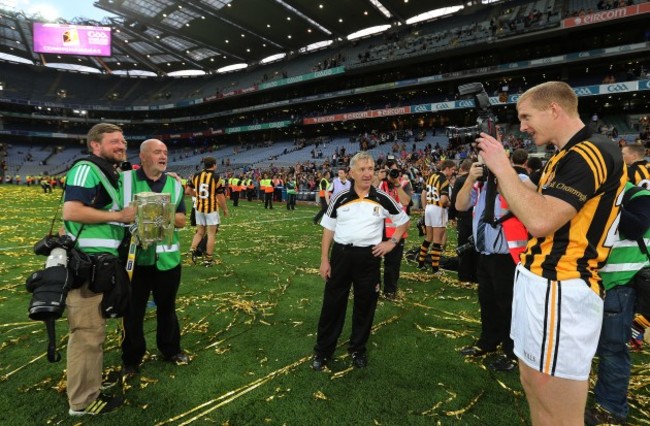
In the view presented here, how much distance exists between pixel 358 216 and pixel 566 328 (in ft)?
6.58

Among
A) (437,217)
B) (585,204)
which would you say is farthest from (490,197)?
(437,217)

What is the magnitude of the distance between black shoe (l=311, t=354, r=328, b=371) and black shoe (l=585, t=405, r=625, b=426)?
2166mm

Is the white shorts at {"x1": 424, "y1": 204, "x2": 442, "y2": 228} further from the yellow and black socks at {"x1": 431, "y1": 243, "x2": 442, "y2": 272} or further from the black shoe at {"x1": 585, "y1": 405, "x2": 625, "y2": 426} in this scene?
the black shoe at {"x1": 585, "y1": 405, "x2": 625, "y2": 426}

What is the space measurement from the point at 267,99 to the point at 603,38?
4051 cm

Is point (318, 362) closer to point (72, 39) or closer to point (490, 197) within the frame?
point (490, 197)

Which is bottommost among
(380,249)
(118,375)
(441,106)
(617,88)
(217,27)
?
(118,375)

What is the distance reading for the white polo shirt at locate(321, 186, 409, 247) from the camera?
3.37 m

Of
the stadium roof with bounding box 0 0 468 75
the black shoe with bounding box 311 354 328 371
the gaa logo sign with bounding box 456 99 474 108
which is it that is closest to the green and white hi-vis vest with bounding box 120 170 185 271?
the black shoe with bounding box 311 354 328 371

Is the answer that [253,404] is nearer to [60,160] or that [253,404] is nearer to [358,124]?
[358,124]

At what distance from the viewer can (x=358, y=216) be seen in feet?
11.1

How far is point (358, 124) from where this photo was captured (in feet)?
150

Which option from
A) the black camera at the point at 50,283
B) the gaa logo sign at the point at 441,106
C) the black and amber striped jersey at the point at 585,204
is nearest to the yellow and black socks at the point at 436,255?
the black and amber striped jersey at the point at 585,204

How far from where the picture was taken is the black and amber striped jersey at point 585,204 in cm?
156

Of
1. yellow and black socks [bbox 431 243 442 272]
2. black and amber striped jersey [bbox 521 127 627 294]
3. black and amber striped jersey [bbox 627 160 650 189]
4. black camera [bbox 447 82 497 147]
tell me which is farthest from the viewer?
yellow and black socks [bbox 431 243 442 272]
